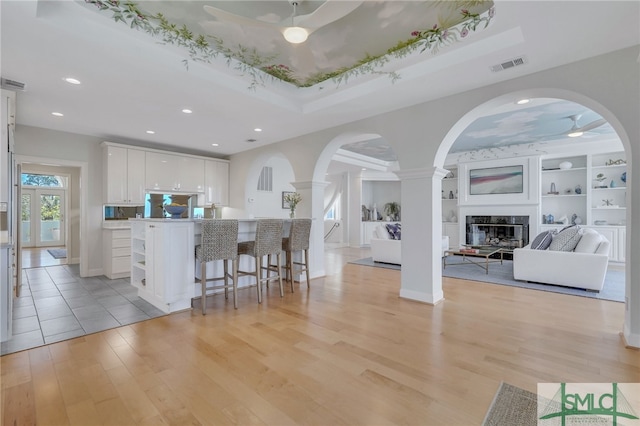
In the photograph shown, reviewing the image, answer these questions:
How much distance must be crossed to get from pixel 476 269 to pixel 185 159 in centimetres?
632

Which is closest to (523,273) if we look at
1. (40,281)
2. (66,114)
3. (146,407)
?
(146,407)

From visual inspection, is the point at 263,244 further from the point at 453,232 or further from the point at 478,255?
the point at 453,232

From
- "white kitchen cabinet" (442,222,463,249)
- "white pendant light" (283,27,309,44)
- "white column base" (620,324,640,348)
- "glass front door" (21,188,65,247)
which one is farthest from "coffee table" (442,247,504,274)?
"glass front door" (21,188,65,247)

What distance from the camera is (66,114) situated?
4.19m

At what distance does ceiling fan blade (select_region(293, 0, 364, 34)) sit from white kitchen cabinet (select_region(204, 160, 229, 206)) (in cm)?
512

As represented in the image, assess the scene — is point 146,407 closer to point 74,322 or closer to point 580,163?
point 74,322

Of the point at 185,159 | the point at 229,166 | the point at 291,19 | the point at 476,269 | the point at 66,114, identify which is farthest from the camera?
the point at 229,166

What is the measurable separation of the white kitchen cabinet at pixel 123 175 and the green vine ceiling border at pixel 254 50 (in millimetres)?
3394

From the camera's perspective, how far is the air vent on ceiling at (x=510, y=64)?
8.70 feet

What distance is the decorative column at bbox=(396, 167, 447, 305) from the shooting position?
3.64 metres

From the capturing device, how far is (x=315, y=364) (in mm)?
2203

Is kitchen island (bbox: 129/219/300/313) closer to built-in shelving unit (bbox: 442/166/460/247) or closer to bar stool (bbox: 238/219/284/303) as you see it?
bar stool (bbox: 238/219/284/303)

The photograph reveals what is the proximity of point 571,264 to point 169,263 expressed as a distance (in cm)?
540

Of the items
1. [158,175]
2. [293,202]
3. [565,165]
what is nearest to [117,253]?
[158,175]
